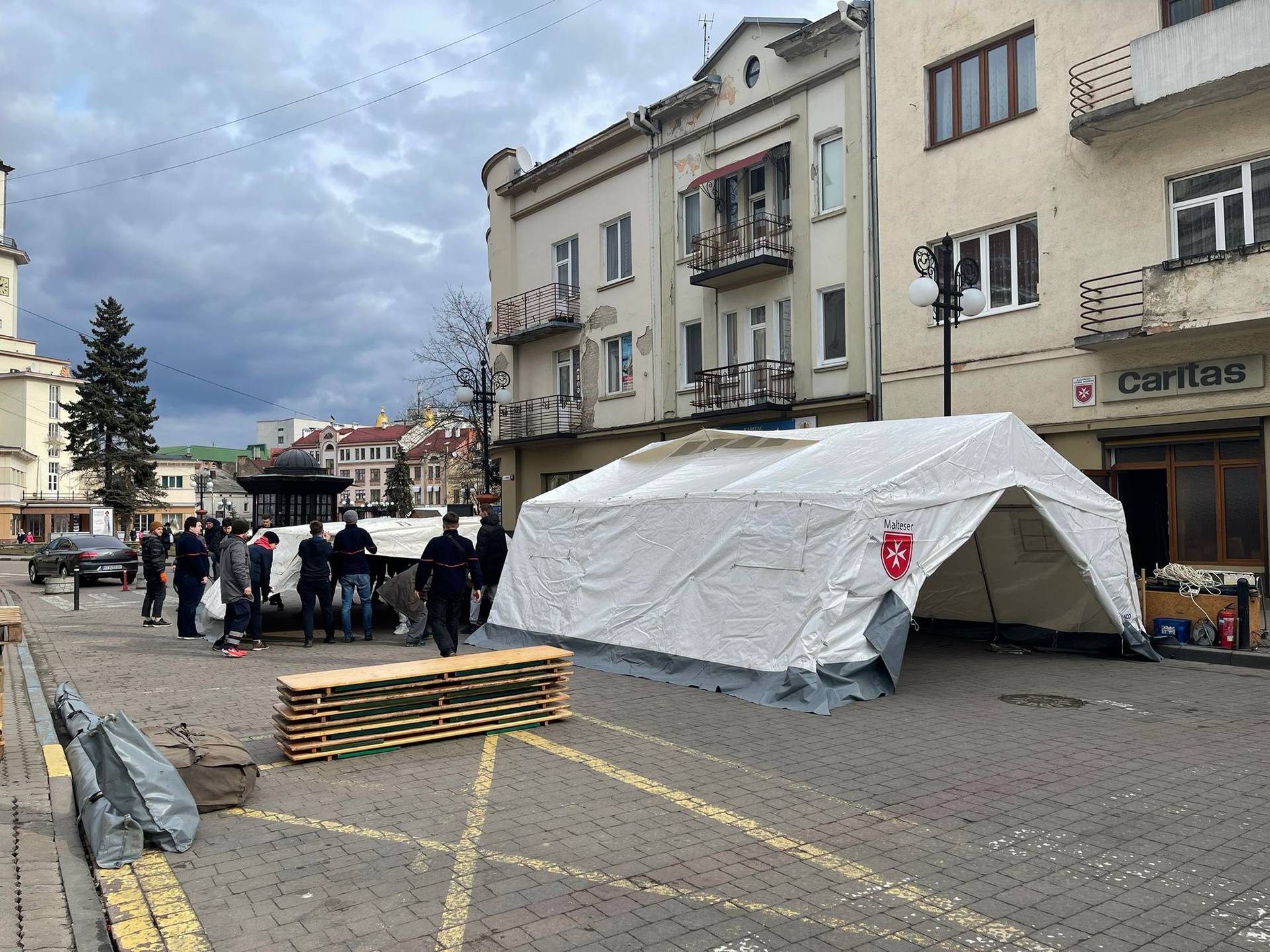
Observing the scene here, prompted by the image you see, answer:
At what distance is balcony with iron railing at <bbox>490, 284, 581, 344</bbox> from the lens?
28.7m

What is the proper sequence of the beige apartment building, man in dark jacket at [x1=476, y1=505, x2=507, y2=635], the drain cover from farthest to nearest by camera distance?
the beige apartment building < man in dark jacket at [x1=476, y1=505, x2=507, y2=635] < the drain cover

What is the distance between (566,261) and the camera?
29750 millimetres

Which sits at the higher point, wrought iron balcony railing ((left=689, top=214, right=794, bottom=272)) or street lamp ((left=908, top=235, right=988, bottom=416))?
wrought iron balcony railing ((left=689, top=214, right=794, bottom=272))

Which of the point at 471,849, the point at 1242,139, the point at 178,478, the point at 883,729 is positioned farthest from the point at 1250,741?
the point at 178,478

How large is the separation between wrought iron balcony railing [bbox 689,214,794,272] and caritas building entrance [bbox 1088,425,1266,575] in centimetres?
910

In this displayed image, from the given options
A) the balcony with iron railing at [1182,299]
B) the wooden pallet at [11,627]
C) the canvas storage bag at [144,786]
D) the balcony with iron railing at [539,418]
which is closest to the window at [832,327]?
the balcony with iron railing at [1182,299]

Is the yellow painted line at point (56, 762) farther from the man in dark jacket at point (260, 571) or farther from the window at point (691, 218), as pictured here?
the window at point (691, 218)

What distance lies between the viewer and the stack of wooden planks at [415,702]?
731 cm

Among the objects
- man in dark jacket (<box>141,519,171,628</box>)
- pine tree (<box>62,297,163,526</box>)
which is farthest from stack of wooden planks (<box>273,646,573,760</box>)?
Result: pine tree (<box>62,297,163,526</box>)

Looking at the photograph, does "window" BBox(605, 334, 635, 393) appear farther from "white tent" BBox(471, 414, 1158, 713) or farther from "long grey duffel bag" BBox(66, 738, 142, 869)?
"long grey duffel bag" BBox(66, 738, 142, 869)

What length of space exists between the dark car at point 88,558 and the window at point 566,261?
49.5ft

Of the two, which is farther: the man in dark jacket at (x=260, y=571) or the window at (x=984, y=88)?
the window at (x=984, y=88)

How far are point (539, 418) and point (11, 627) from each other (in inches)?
884

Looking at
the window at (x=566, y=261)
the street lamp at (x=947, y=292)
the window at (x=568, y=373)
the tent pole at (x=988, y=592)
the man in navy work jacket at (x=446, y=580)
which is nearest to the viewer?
the man in navy work jacket at (x=446, y=580)
